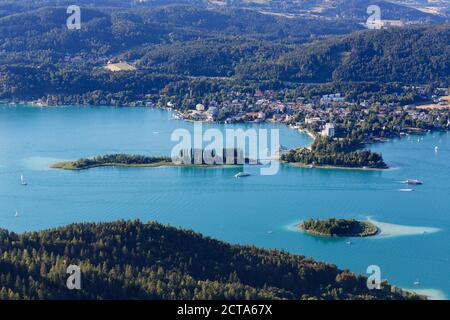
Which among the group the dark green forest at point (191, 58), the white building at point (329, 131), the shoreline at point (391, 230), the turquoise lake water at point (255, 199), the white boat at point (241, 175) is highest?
the dark green forest at point (191, 58)

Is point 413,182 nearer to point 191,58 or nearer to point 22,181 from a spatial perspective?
point 22,181

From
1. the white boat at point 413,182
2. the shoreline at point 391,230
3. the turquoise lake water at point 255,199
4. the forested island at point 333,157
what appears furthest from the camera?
the forested island at point 333,157

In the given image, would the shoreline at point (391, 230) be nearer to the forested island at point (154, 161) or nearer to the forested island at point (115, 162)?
the forested island at point (154, 161)

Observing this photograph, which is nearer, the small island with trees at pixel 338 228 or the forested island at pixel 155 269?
the forested island at pixel 155 269

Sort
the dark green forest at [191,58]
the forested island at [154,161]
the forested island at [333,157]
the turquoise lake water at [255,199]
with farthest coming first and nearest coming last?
the dark green forest at [191,58], the forested island at [333,157], the forested island at [154,161], the turquoise lake water at [255,199]

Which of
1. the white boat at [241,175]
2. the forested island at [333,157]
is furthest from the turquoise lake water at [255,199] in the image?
the forested island at [333,157]

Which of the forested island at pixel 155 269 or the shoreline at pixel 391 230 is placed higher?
the forested island at pixel 155 269

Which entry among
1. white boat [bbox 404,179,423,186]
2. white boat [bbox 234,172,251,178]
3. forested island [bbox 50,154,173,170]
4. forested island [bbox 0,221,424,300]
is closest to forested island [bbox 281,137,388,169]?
white boat [bbox 404,179,423,186]

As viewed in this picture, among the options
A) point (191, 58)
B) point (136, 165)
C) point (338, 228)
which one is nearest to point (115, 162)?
point (136, 165)
